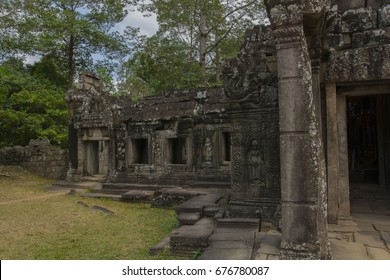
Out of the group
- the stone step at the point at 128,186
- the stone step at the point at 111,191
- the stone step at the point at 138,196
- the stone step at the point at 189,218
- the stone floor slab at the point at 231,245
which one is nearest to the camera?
the stone floor slab at the point at 231,245

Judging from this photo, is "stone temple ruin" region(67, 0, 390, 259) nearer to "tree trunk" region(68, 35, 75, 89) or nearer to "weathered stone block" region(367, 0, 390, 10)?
"weathered stone block" region(367, 0, 390, 10)

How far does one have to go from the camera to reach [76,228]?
7137mm

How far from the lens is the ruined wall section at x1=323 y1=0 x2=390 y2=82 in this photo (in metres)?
5.09

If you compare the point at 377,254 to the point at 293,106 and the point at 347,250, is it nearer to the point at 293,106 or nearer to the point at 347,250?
the point at 347,250

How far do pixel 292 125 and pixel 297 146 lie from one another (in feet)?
0.73

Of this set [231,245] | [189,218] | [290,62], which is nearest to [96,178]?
[189,218]

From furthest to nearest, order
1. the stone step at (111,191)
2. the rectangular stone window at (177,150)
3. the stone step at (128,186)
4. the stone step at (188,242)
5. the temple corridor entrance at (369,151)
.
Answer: the rectangular stone window at (177,150) → the stone step at (111,191) → the stone step at (128,186) → the temple corridor entrance at (369,151) → the stone step at (188,242)

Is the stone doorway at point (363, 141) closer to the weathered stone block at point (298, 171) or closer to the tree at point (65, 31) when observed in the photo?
the weathered stone block at point (298, 171)

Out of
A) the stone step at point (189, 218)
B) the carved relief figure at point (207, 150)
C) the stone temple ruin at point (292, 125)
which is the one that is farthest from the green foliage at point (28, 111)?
the stone step at point (189, 218)

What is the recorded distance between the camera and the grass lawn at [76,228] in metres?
5.43

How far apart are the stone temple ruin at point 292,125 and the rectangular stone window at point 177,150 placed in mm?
97

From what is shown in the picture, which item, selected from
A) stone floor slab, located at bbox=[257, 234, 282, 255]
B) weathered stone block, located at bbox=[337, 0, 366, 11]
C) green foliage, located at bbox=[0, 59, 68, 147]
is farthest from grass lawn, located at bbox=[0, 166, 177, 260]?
green foliage, located at bbox=[0, 59, 68, 147]

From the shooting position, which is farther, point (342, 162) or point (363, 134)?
point (363, 134)
